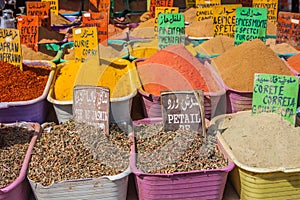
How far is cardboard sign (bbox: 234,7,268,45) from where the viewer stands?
239 cm

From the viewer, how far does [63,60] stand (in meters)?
2.36

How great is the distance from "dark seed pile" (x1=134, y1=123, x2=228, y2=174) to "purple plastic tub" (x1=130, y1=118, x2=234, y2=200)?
28mm

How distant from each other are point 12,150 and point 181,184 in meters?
0.65

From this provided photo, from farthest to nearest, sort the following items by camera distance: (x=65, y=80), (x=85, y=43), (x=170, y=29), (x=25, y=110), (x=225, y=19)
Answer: (x=225, y=19), (x=170, y=29), (x=85, y=43), (x=65, y=80), (x=25, y=110)

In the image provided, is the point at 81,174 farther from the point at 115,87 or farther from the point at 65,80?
the point at 65,80

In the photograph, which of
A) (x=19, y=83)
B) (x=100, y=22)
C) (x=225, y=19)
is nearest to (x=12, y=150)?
(x=19, y=83)

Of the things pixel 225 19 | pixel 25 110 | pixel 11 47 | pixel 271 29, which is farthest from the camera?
pixel 271 29

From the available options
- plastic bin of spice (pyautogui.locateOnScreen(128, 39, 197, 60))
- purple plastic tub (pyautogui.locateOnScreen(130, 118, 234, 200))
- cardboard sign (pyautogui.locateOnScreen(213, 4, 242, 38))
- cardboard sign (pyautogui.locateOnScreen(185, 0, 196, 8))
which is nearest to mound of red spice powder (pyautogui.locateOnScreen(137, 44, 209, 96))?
plastic bin of spice (pyautogui.locateOnScreen(128, 39, 197, 60))

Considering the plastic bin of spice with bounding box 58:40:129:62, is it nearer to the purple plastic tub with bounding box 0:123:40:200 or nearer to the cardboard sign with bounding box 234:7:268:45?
the cardboard sign with bounding box 234:7:268:45

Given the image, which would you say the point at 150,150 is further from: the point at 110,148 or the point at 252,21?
the point at 252,21

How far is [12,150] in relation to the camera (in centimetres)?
153

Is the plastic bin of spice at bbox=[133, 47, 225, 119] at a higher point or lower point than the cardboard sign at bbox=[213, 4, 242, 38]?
lower

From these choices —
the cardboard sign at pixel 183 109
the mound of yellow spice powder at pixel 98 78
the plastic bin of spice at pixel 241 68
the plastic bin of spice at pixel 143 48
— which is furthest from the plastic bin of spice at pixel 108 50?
the cardboard sign at pixel 183 109

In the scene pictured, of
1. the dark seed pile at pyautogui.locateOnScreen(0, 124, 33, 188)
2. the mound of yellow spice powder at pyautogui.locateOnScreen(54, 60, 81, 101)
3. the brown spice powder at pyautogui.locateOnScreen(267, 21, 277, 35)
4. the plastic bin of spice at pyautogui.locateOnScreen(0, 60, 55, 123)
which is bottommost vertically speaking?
the dark seed pile at pyautogui.locateOnScreen(0, 124, 33, 188)
